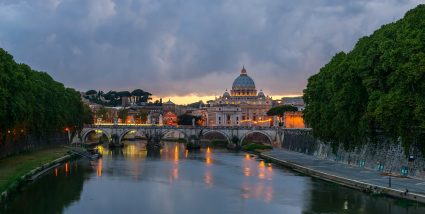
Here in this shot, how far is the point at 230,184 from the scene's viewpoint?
58.8 meters

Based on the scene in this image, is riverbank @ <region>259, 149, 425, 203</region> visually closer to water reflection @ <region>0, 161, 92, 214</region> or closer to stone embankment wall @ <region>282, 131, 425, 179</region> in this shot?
stone embankment wall @ <region>282, 131, 425, 179</region>

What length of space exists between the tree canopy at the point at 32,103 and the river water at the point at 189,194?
6.43 meters

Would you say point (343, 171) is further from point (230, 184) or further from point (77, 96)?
point (77, 96)

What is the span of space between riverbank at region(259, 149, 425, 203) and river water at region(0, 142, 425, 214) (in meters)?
0.91

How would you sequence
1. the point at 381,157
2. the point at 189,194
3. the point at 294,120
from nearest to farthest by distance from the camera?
the point at 189,194 → the point at 381,157 → the point at 294,120

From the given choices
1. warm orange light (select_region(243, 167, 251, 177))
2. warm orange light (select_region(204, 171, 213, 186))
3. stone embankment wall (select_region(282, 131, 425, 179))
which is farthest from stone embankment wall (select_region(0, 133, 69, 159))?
stone embankment wall (select_region(282, 131, 425, 179))

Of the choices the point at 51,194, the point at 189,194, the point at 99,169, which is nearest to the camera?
the point at 51,194

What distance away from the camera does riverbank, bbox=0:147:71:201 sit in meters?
49.9

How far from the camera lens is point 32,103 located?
243ft

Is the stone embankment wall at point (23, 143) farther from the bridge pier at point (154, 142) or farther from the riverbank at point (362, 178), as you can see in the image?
the riverbank at point (362, 178)

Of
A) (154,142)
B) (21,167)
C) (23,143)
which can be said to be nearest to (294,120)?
(154,142)

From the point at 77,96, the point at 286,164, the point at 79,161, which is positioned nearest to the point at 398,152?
the point at 286,164

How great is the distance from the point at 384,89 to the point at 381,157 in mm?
10179

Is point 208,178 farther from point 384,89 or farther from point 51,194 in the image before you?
point 384,89
